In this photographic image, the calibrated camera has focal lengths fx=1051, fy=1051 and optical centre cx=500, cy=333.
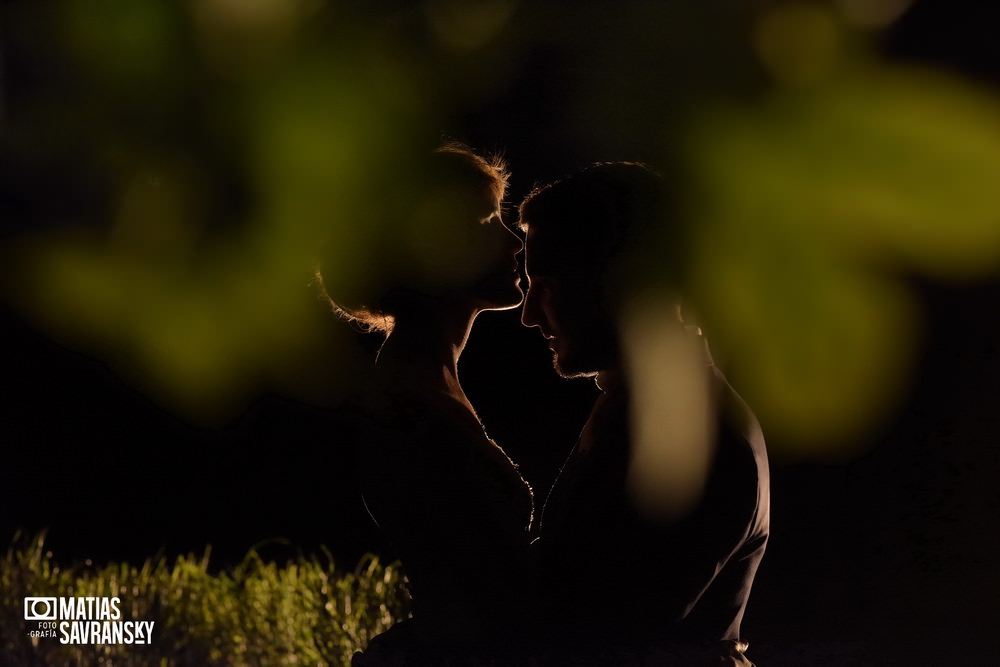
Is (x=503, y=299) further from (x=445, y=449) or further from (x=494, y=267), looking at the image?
(x=445, y=449)

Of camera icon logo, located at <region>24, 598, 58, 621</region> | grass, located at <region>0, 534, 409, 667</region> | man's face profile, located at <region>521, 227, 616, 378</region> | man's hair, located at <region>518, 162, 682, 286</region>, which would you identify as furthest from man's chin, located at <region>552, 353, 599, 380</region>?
grass, located at <region>0, 534, 409, 667</region>

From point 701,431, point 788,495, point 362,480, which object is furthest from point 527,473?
point 701,431

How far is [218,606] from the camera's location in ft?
11.9

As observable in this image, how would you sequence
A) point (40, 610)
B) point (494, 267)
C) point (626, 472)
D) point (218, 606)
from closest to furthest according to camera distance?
point (626, 472) < point (494, 267) < point (40, 610) < point (218, 606)

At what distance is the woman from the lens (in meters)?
1.32

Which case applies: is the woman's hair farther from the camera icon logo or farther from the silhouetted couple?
the camera icon logo

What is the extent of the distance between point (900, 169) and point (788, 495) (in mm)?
1034

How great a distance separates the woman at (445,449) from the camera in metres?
1.32

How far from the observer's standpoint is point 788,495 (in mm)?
3191

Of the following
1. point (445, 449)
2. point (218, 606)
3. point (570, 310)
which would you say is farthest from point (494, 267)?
point (218, 606)

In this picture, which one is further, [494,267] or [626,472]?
[494,267]

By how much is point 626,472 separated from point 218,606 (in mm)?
2727

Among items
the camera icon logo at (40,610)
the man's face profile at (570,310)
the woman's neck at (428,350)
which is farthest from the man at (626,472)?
the camera icon logo at (40,610)

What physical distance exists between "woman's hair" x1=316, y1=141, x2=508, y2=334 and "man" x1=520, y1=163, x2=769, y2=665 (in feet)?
0.45
